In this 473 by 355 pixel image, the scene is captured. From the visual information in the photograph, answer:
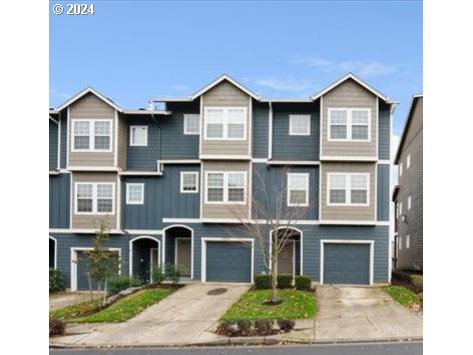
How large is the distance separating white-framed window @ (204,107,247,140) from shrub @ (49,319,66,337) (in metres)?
1.51

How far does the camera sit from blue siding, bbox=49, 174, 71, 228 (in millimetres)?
3078

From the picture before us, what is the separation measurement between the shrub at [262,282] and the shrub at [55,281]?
50.7 inches

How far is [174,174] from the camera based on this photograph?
3291mm

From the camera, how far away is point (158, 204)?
3.26 metres

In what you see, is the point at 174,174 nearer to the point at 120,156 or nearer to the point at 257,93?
the point at 120,156

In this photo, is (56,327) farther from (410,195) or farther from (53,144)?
(410,195)

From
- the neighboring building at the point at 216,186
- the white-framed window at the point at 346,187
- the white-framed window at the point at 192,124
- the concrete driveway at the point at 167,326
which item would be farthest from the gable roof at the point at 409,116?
the concrete driveway at the point at 167,326

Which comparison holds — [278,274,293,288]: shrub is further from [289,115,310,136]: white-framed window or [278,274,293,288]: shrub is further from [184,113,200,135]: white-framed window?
[184,113,200,135]: white-framed window

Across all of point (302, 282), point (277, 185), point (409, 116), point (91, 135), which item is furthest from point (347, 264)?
point (91, 135)

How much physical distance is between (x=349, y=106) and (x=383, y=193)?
2.12ft

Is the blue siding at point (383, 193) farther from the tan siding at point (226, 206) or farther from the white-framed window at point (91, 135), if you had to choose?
the white-framed window at point (91, 135)

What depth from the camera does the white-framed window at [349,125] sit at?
3.18 metres
